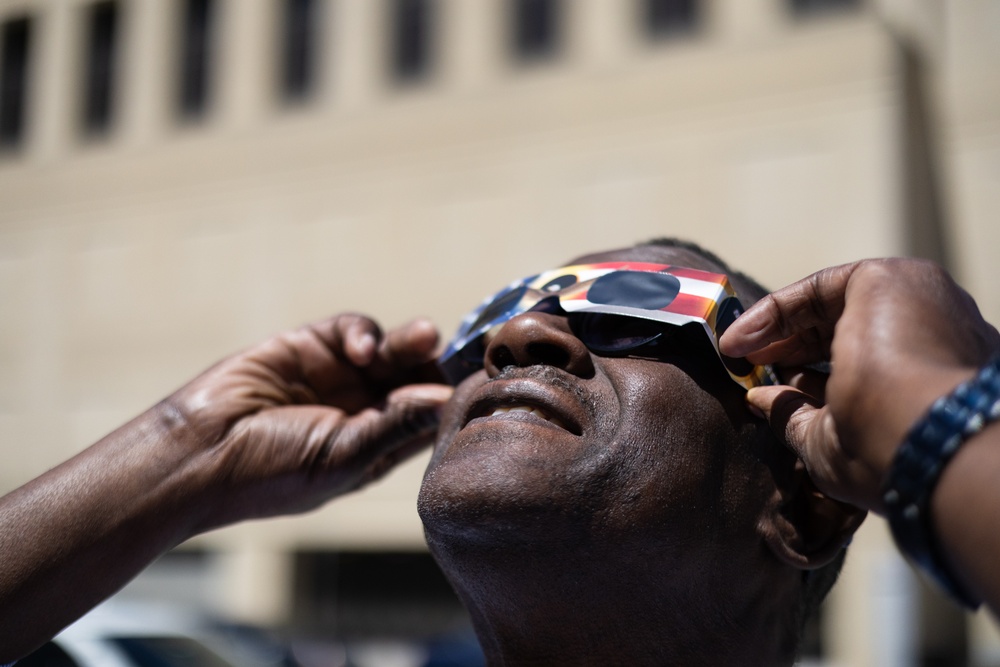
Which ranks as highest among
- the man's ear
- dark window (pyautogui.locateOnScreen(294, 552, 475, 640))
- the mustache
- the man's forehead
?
the man's forehead

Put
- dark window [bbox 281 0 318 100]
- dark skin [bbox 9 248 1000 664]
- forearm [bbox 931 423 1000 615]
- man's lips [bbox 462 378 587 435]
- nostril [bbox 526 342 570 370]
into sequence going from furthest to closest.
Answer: dark window [bbox 281 0 318 100]
nostril [bbox 526 342 570 370]
man's lips [bbox 462 378 587 435]
dark skin [bbox 9 248 1000 664]
forearm [bbox 931 423 1000 615]

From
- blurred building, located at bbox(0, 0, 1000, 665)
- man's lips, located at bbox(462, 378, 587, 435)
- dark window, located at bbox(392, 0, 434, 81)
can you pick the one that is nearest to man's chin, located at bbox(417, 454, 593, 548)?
man's lips, located at bbox(462, 378, 587, 435)

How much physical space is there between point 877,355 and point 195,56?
1783 cm

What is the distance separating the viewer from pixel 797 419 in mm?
1822

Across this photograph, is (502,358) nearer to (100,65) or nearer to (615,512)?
(615,512)

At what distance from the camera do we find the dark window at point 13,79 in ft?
63.2

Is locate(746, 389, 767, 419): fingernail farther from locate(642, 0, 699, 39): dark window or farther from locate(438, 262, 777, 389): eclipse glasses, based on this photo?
locate(642, 0, 699, 39): dark window

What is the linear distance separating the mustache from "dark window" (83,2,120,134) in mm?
18117

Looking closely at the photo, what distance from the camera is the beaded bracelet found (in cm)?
124

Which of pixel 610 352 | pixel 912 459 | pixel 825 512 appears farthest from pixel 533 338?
pixel 912 459

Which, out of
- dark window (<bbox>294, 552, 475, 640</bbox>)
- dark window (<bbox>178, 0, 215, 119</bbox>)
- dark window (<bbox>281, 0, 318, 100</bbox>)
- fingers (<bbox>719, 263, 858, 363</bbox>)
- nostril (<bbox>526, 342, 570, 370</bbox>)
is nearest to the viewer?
fingers (<bbox>719, 263, 858, 363</bbox>)

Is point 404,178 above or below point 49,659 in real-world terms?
below

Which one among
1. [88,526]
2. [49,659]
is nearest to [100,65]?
[49,659]

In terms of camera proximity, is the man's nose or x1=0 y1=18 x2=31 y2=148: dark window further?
x1=0 y1=18 x2=31 y2=148: dark window
